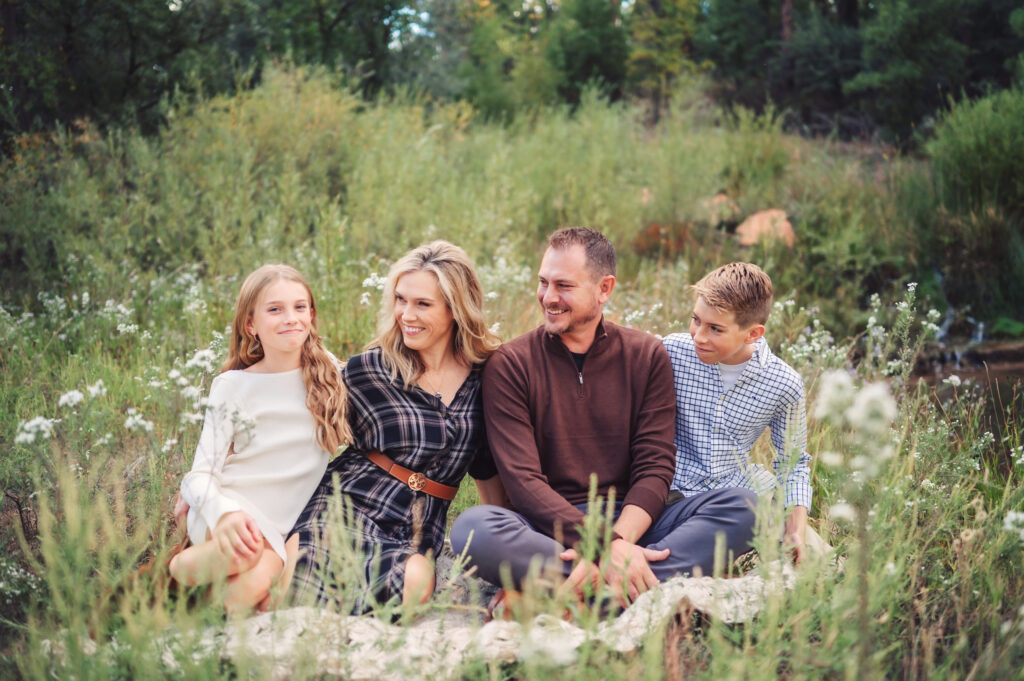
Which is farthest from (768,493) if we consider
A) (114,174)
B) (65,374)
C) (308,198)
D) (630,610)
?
(114,174)

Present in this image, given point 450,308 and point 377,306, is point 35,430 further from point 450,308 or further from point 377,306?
point 377,306

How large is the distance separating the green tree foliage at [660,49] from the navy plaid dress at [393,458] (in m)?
15.6

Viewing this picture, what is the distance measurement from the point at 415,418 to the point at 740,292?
1354 millimetres

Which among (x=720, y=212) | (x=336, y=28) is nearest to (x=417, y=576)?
(x=720, y=212)

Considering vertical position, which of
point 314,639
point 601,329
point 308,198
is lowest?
point 314,639

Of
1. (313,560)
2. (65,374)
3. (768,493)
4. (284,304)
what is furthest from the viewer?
(65,374)

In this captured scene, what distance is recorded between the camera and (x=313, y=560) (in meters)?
2.87

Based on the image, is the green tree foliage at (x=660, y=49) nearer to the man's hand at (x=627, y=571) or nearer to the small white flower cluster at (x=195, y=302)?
the small white flower cluster at (x=195, y=302)

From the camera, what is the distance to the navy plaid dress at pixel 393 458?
2.98 meters

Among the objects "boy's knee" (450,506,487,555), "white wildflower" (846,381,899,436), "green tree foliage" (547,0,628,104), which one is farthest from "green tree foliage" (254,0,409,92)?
"white wildflower" (846,381,899,436)

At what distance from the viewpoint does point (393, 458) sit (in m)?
→ 3.11

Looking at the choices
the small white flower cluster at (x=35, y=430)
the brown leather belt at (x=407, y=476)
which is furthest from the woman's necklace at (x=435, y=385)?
the small white flower cluster at (x=35, y=430)

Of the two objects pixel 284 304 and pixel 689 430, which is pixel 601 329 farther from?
pixel 284 304

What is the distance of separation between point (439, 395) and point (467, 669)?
140 centimetres
